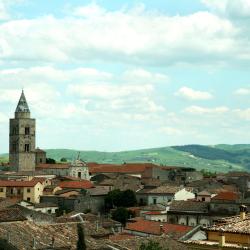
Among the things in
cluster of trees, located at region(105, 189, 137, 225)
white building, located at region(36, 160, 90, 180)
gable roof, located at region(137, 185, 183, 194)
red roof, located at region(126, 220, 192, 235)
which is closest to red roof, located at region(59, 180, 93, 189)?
cluster of trees, located at region(105, 189, 137, 225)

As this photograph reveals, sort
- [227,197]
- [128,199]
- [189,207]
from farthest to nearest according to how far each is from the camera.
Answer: [128,199], [227,197], [189,207]

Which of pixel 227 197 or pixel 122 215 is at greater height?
pixel 227 197

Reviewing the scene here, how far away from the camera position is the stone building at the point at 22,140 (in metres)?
148

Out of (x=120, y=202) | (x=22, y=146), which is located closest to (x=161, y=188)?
(x=120, y=202)

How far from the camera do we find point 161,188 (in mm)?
101688

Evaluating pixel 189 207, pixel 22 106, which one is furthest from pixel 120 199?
pixel 22 106

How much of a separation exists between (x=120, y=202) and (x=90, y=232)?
54.5m

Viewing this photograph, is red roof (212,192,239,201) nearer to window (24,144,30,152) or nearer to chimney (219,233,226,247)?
window (24,144,30,152)

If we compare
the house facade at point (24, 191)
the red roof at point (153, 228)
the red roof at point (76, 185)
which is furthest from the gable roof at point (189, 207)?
the house facade at point (24, 191)

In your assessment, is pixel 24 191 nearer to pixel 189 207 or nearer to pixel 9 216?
pixel 189 207

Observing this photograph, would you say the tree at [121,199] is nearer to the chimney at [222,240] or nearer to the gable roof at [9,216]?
the gable roof at [9,216]

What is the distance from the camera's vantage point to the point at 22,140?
149m

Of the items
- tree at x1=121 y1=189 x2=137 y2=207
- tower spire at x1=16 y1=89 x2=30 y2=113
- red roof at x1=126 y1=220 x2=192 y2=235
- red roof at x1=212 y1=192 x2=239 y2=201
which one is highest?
tower spire at x1=16 y1=89 x2=30 y2=113

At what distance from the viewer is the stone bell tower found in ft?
485
